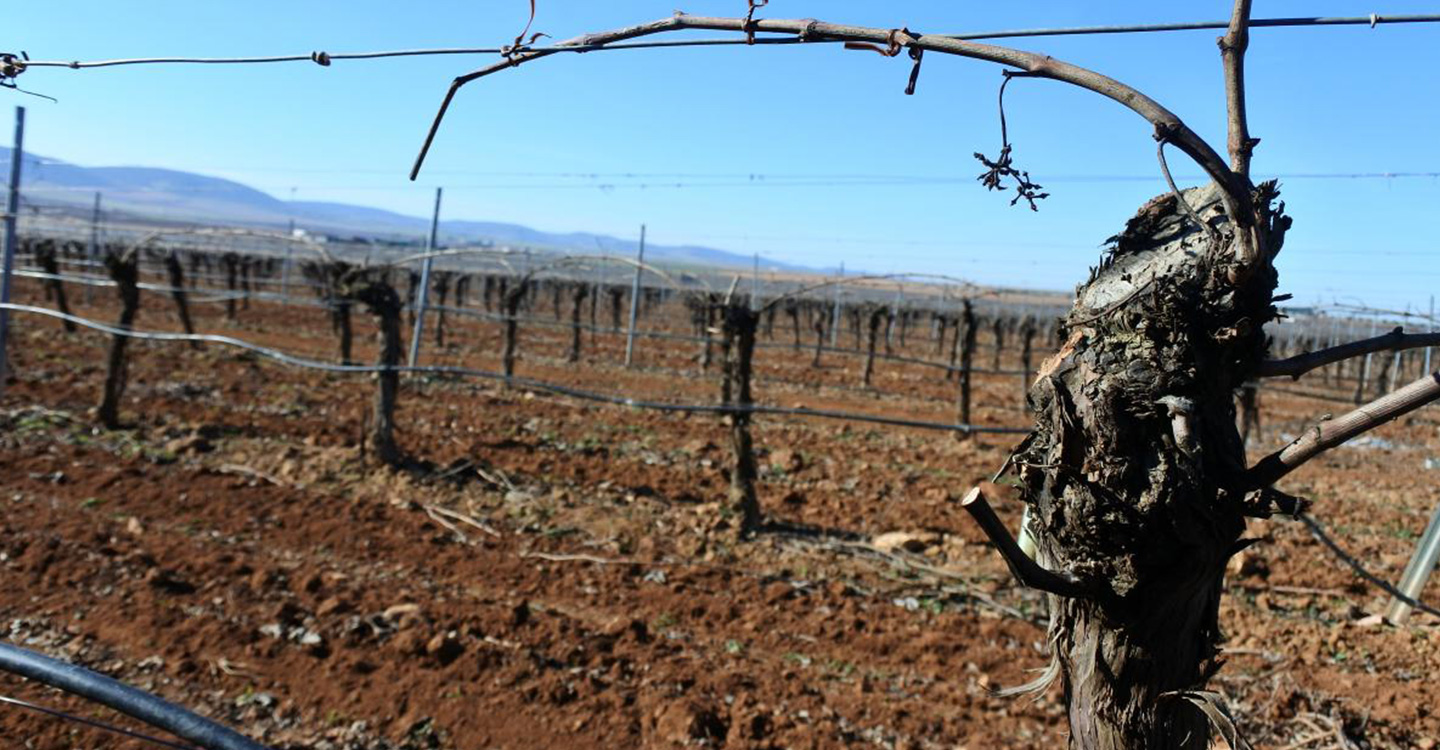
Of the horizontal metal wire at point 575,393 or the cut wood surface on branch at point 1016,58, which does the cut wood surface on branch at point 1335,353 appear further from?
the horizontal metal wire at point 575,393

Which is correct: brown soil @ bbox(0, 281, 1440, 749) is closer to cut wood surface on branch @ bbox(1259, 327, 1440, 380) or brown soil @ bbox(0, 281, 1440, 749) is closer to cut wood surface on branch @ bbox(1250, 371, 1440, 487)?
cut wood surface on branch @ bbox(1250, 371, 1440, 487)

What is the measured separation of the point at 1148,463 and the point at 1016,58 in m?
0.59

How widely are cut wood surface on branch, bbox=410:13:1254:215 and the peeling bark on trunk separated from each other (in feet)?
0.34

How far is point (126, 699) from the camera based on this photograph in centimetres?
117

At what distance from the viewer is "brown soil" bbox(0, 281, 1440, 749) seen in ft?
10.9

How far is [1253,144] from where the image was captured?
1144 mm

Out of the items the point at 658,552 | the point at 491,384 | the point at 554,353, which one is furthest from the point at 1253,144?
the point at 554,353

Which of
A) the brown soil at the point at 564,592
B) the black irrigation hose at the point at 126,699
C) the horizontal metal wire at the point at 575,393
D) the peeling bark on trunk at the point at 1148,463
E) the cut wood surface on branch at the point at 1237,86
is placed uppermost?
the cut wood surface on branch at the point at 1237,86

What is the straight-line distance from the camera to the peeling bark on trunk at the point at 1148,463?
47.4 inches

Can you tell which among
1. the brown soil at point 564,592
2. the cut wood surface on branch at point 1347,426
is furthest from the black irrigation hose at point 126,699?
the cut wood surface on branch at point 1347,426

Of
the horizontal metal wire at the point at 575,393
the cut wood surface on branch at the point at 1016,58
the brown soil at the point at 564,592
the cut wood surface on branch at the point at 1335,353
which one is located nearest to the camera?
the cut wood surface on branch at the point at 1016,58

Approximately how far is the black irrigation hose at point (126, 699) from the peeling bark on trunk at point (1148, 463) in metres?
1.15

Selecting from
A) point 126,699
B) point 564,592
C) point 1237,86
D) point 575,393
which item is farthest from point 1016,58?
point 575,393

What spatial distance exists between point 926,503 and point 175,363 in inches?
389
